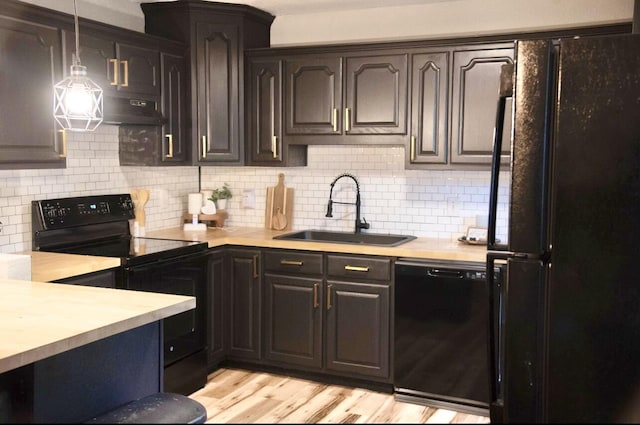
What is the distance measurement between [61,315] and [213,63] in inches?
107

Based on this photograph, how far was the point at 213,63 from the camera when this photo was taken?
4727 mm

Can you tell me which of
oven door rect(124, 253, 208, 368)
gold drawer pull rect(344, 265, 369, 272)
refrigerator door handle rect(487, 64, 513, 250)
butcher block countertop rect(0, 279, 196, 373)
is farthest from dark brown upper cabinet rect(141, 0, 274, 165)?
refrigerator door handle rect(487, 64, 513, 250)

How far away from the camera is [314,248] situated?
4391 mm

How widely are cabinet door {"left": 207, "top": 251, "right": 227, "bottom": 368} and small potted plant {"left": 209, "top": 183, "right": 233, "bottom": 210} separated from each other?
2.31 feet

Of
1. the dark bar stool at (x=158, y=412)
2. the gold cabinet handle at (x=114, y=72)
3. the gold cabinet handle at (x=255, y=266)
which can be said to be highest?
the gold cabinet handle at (x=114, y=72)

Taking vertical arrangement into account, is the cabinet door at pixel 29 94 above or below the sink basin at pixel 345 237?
above

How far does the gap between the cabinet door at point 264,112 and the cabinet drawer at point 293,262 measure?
653mm

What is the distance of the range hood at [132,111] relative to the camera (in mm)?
4016

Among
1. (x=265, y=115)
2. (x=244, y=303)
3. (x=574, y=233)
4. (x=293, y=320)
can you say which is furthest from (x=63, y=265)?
(x=574, y=233)

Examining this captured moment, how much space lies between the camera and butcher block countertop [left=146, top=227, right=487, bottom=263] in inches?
159

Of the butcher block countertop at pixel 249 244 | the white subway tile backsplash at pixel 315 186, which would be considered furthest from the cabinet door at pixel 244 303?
the white subway tile backsplash at pixel 315 186

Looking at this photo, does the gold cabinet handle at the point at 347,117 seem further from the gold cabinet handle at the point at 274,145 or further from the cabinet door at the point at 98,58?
the cabinet door at the point at 98,58

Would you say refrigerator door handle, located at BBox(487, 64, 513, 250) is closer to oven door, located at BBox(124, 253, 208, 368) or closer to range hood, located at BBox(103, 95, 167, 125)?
oven door, located at BBox(124, 253, 208, 368)

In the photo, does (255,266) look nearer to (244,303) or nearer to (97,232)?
(244,303)
